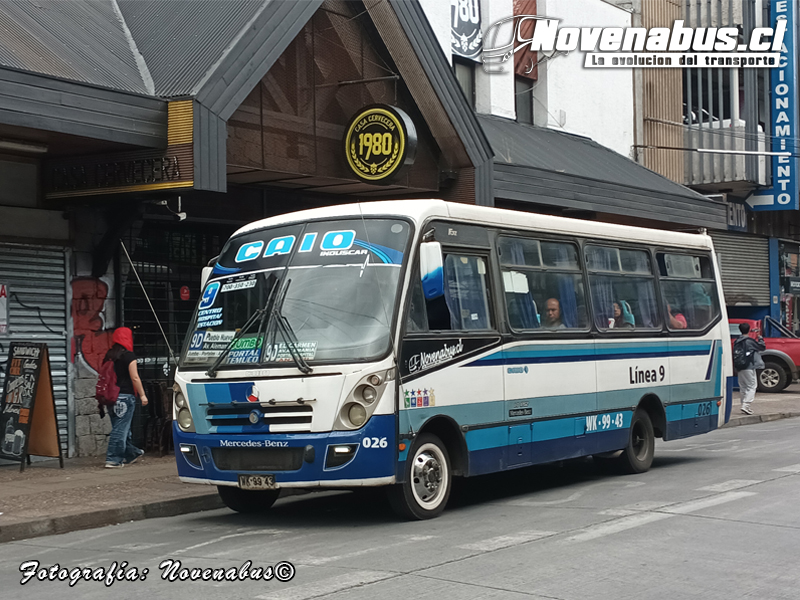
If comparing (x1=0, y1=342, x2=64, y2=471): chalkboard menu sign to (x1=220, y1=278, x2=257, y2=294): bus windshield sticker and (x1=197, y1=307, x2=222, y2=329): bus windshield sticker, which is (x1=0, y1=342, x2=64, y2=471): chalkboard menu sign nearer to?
(x1=197, y1=307, x2=222, y2=329): bus windshield sticker

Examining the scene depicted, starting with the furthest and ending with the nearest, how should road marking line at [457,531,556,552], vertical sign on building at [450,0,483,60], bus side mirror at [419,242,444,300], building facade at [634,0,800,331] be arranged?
building facade at [634,0,800,331], vertical sign on building at [450,0,483,60], bus side mirror at [419,242,444,300], road marking line at [457,531,556,552]

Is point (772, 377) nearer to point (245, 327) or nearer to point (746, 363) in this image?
point (746, 363)

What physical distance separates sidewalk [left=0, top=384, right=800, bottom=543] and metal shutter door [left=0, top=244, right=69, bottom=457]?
1.10 metres

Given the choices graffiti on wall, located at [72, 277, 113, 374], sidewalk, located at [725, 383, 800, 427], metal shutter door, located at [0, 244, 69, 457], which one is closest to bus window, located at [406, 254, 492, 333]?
metal shutter door, located at [0, 244, 69, 457]

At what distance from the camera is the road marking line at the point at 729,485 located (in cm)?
1066

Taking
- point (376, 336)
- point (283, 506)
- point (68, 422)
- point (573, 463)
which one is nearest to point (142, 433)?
point (68, 422)

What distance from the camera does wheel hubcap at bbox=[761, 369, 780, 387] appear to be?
26.8 m

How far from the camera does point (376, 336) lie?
29.1 ft

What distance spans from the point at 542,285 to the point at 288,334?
3257mm

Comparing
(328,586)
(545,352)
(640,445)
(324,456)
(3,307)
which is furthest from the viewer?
(3,307)

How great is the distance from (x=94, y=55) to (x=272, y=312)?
20.0 ft

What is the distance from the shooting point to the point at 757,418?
20.4 meters

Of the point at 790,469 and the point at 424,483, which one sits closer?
the point at 424,483

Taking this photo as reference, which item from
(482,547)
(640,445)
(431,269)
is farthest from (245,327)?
(640,445)
